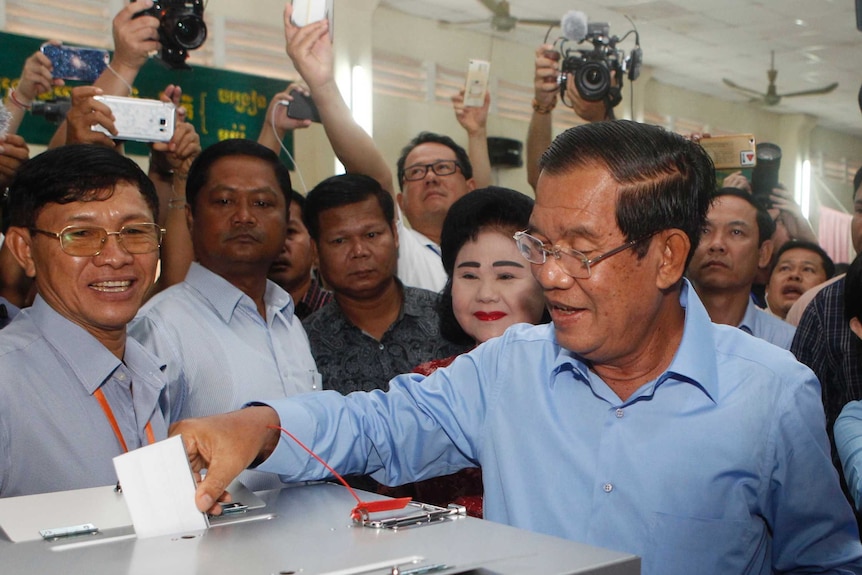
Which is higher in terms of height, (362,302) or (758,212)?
(758,212)

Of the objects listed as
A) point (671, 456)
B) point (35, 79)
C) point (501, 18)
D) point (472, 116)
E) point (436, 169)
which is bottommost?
point (671, 456)

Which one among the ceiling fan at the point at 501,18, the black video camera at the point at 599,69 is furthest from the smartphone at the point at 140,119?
the ceiling fan at the point at 501,18

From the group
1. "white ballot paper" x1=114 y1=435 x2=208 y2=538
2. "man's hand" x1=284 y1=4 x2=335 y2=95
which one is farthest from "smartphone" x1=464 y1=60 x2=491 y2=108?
"white ballot paper" x1=114 y1=435 x2=208 y2=538

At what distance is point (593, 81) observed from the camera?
131 inches

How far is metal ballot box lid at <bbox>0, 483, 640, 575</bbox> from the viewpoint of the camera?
0.70 m

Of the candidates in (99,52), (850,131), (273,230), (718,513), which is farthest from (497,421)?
(850,131)

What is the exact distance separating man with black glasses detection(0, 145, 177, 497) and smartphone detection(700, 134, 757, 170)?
232 centimetres

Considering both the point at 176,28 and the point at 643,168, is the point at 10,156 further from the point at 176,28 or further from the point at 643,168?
the point at 643,168

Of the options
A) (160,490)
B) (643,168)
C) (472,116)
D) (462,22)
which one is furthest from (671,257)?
(462,22)

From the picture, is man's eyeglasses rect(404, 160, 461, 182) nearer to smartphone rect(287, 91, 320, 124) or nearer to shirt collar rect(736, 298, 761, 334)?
smartphone rect(287, 91, 320, 124)

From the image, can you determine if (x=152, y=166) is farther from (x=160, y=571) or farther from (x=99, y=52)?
(x=160, y=571)

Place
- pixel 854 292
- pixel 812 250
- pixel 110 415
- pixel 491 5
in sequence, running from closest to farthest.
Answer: pixel 110 415 → pixel 854 292 → pixel 812 250 → pixel 491 5

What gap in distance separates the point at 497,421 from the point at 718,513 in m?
0.32

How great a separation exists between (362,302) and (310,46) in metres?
0.78
